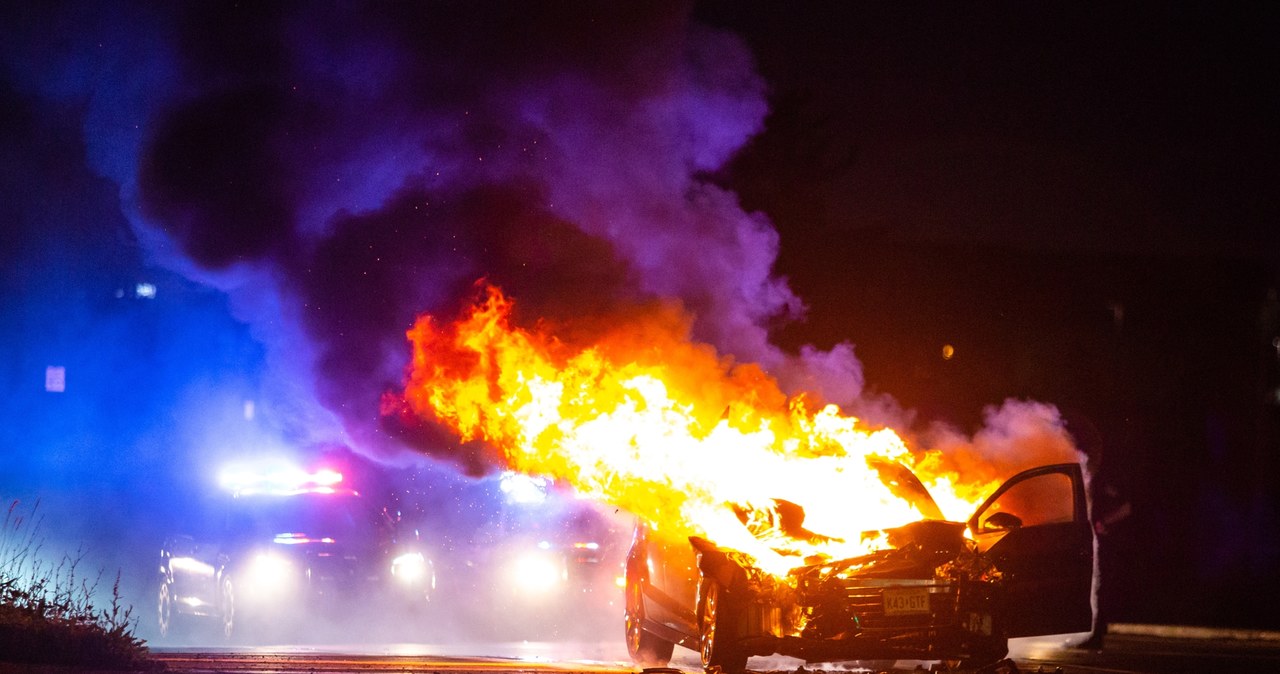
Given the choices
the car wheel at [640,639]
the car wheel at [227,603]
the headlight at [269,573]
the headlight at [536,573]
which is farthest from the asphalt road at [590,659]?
the car wheel at [227,603]

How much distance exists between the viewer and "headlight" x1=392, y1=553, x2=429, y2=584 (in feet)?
56.9

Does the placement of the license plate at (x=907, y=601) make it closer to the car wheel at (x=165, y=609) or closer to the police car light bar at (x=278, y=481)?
the police car light bar at (x=278, y=481)

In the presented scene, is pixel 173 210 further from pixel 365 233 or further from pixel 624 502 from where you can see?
pixel 624 502

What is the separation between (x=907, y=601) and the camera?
31.3 ft

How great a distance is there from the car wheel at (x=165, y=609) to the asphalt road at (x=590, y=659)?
2.21 metres

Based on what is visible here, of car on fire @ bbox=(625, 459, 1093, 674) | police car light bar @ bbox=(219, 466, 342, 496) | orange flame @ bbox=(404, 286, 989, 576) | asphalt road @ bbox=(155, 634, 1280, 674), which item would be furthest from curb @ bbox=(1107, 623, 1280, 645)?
police car light bar @ bbox=(219, 466, 342, 496)

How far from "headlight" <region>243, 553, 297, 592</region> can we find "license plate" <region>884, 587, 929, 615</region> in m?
9.38

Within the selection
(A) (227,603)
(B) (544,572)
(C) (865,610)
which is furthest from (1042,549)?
(A) (227,603)

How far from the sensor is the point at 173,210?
20.5 metres

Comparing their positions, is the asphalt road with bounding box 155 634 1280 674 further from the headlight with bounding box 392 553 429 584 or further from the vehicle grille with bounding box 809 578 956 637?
the headlight with bounding box 392 553 429 584

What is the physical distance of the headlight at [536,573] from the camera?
18.0 meters

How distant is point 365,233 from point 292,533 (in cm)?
537

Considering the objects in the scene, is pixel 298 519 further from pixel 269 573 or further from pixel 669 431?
pixel 669 431

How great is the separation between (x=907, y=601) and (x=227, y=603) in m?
9.96
